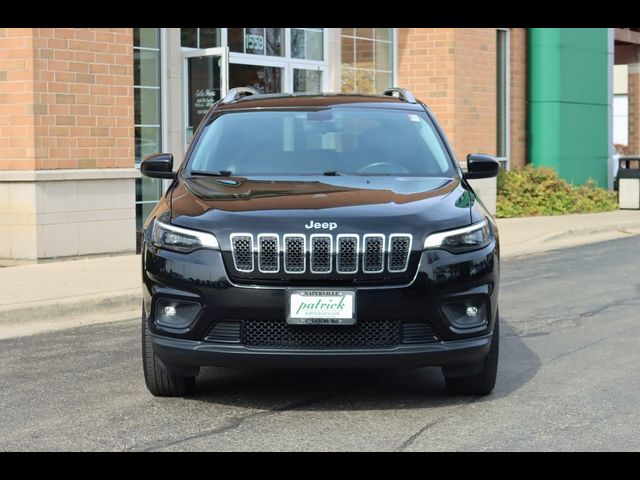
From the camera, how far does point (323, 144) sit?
7.45 meters

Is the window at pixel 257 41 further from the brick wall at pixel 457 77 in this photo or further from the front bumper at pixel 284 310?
the front bumper at pixel 284 310

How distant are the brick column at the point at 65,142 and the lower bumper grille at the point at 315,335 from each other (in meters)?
7.51

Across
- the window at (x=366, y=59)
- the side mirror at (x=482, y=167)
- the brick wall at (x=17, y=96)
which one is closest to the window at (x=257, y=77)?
the window at (x=366, y=59)

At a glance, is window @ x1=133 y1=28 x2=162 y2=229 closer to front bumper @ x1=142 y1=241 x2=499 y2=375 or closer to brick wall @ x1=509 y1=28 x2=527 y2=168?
front bumper @ x1=142 y1=241 x2=499 y2=375

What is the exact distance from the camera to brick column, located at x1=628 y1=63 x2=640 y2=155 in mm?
32906

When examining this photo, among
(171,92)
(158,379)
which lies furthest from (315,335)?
(171,92)

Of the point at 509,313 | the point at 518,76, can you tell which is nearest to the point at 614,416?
the point at 509,313

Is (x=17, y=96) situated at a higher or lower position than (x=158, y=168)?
higher

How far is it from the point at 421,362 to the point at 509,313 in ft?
14.0

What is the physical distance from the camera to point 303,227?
19.8 feet

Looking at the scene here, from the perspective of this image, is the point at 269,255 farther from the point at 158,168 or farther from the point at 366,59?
the point at 366,59

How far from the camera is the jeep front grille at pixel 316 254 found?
5.97 meters

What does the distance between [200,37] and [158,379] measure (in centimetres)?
1156

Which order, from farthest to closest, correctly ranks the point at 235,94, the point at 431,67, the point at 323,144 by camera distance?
the point at 431,67
the point at 235,94
the point at 323,144
